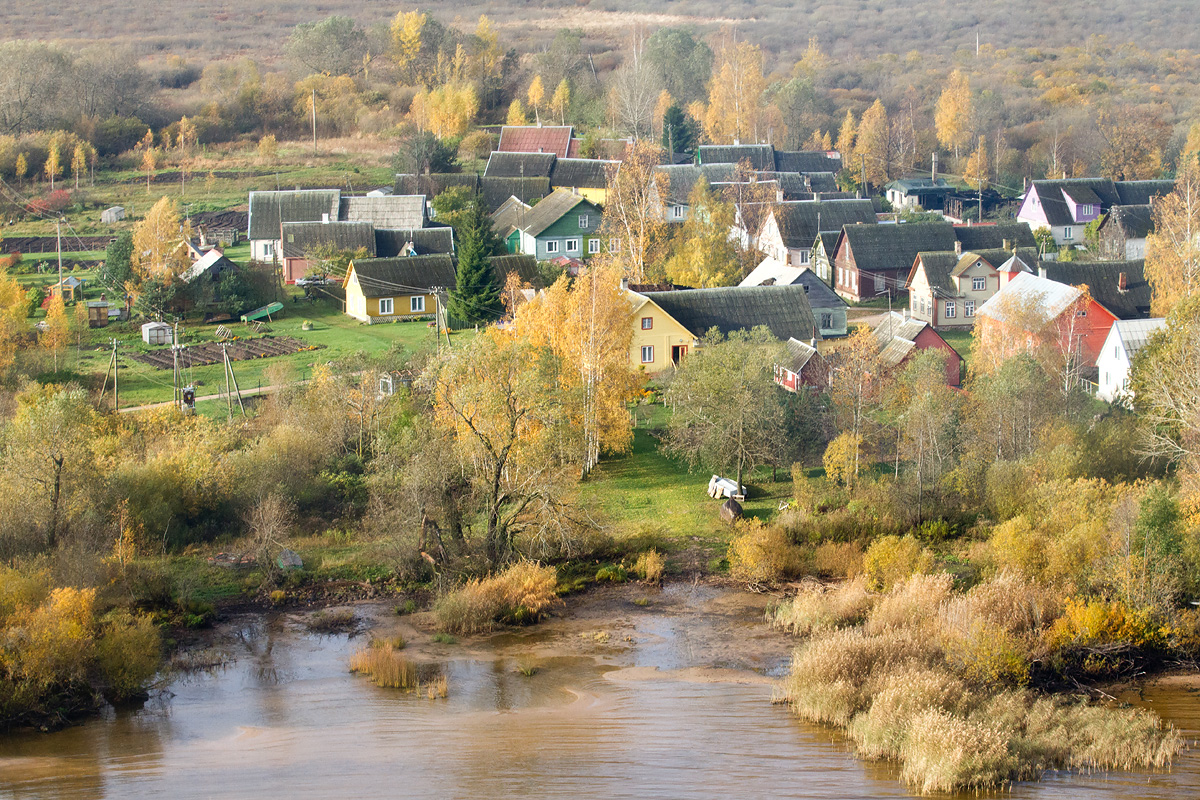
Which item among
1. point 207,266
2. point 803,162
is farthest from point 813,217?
point 207,266

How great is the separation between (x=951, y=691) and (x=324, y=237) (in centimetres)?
3179

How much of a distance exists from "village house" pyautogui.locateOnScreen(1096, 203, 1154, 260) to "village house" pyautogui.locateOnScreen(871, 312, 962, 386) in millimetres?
17076

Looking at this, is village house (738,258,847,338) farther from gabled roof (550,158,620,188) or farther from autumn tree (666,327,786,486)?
gabled roof (550,158,620,188)

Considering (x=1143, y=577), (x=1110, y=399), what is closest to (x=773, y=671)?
(x=1143, y=577)

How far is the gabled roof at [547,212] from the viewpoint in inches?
1785

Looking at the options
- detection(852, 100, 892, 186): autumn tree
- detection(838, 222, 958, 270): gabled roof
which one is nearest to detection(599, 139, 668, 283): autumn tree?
detection(838, 222, 958, 270): gabled roof

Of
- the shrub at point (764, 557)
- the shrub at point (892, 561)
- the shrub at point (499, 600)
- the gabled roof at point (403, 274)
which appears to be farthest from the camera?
the gabled roof at point (403, 274)

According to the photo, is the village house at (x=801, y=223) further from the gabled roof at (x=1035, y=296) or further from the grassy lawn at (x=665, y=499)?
the grassy lawn at (x=665, y=499)

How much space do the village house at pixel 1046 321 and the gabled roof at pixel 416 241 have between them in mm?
19577

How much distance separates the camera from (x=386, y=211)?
152ft

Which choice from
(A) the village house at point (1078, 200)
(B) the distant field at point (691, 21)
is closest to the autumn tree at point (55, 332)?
(A) the village house at point (1078, 200)

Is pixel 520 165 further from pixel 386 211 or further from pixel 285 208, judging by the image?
pixel 285 208

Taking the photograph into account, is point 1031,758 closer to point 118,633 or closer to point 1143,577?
point 1143,577

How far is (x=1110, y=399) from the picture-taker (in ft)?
94.3
